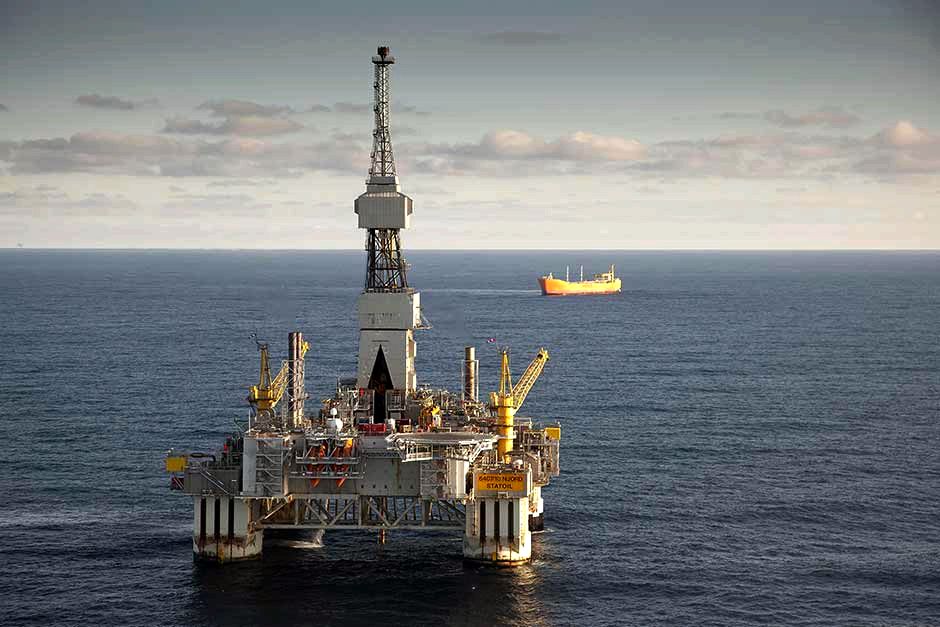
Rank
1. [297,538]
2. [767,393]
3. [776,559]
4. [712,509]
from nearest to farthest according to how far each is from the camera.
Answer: [776,559], [297,538], [712,509], [767,393]

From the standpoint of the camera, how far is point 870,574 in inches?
2968

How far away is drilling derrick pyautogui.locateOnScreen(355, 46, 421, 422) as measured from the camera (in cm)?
8606

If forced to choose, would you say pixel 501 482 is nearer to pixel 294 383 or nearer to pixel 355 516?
pixel 355 516

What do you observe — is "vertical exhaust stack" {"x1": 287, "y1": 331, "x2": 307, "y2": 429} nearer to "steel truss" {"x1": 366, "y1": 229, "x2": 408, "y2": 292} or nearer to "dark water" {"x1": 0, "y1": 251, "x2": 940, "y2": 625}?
"steel truss" {"x1": 366, "y1": 229, "x2": 408, "y2": 292}

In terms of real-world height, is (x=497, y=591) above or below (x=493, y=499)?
below

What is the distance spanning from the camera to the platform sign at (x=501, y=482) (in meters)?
75.7

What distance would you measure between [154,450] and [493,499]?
45.6 metres

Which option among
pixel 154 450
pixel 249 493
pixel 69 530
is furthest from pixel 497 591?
pixel 154 450

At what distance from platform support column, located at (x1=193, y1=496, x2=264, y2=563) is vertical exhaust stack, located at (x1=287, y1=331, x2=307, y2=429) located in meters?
7.02

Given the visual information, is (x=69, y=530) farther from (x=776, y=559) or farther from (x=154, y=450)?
(x=776, y=559)

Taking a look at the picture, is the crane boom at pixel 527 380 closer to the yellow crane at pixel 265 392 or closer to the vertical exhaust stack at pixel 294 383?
the vertical exhaust stack at pixel 294 383

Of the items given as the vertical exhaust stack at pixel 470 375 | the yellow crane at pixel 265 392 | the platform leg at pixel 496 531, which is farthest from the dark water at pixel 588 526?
the vertical exhaust stack at pixel 470 375

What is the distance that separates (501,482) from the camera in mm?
75812

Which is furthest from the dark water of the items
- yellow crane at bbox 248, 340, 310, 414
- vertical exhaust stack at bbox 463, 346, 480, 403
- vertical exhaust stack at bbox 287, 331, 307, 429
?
vertical exhaust stack at bbox 463, 346, 480, 403
